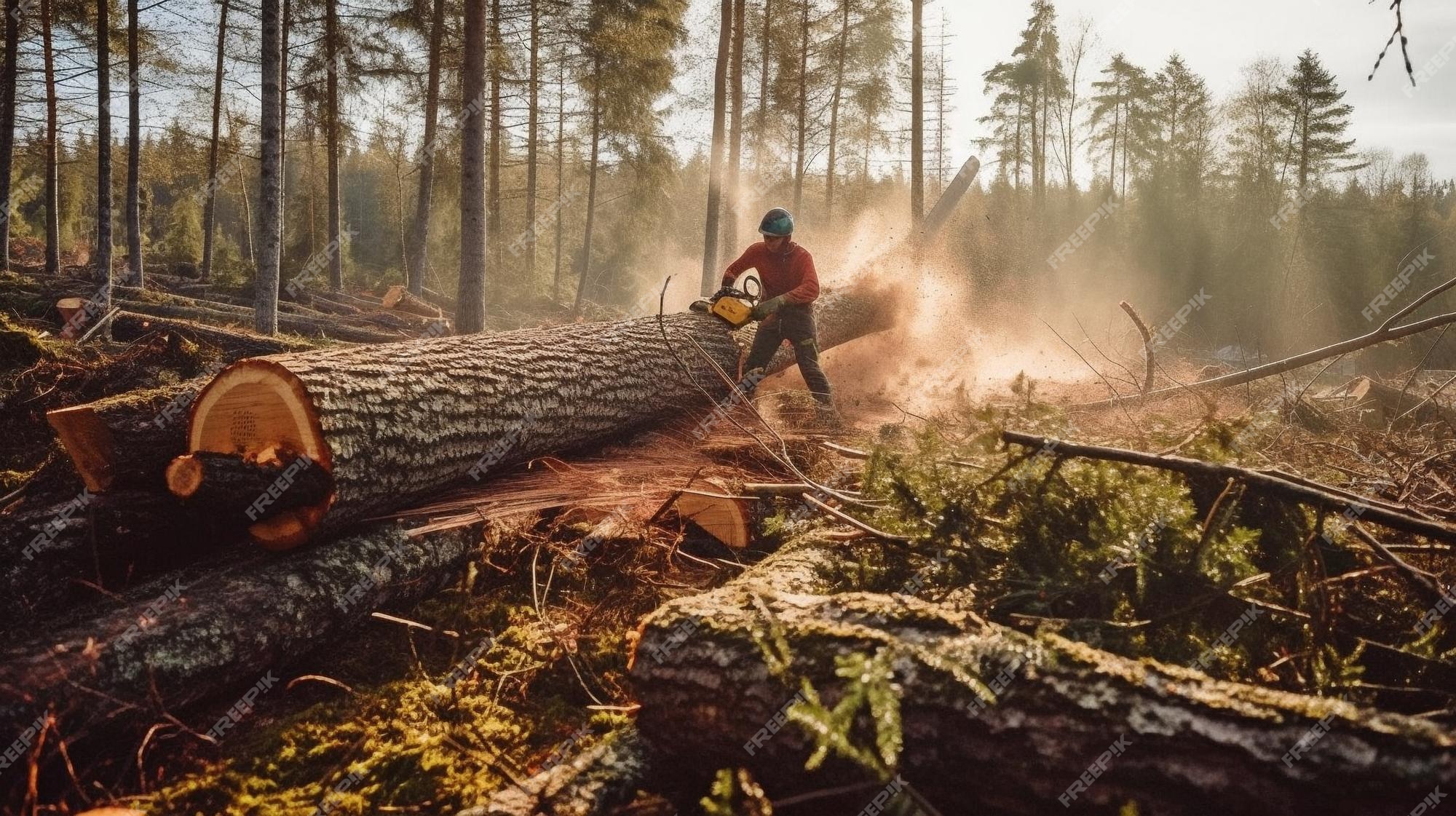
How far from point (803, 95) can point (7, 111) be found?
1908 centimetres

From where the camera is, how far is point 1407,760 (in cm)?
136

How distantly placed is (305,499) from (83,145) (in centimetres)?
2908

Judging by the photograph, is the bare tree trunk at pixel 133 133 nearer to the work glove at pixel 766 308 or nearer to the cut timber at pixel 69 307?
the cut timber at pixel 69 307

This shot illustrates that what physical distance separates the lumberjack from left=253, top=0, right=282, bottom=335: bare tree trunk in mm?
6913

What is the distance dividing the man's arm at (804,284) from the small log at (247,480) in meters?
4.40

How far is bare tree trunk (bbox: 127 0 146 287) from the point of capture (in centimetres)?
1501

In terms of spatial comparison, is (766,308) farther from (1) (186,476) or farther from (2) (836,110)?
(2) (836,110)

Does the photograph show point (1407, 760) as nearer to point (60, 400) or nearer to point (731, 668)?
point (731, 668)

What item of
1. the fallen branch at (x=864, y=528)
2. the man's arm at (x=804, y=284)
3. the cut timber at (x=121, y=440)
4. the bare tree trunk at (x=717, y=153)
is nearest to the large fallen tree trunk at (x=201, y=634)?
the cut timber at (x=121, y=440)

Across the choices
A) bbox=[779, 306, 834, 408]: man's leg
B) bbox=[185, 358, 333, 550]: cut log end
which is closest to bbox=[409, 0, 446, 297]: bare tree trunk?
bbox=[779, 306, 834, 408]: man's leg

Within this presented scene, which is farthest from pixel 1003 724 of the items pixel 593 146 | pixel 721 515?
pixel 593 146

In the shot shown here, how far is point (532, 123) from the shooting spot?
20828 millimetres

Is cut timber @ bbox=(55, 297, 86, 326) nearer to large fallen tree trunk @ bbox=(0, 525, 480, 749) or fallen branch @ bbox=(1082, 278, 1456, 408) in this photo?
large fallen tree trunk @ bbox=(0, 525, 480, 749)

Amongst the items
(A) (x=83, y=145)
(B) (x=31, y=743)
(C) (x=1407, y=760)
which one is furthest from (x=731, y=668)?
(A) (x=83, y=145)
